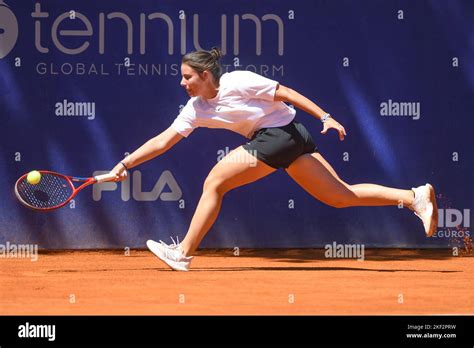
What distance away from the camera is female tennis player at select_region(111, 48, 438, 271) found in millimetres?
7754

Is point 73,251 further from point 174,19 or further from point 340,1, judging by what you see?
point 340,1

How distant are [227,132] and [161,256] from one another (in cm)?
224

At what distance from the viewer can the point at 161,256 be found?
7.83 meters

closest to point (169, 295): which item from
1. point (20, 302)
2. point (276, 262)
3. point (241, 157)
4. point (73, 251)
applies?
point (20, 302)

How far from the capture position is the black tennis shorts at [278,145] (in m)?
7.78

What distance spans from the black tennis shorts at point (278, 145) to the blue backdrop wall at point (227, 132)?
6.37ft

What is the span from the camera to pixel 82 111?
Answer: 9766 millimetres

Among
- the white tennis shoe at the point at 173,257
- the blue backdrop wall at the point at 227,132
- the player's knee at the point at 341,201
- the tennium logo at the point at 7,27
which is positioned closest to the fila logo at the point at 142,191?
the blue backdrop wall at the point at 227,132

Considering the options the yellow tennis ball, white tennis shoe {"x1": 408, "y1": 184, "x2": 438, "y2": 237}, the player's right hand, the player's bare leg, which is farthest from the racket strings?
white tennis shoe {"x1": 408, "y1": 184, "x2": 438, "y2": 237}

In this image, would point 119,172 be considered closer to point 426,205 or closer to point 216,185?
point 216,185

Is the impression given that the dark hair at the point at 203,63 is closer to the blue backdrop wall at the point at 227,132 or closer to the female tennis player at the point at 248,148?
the female tennis player at the point at 248,148

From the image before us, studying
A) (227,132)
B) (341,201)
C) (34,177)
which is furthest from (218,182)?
(227,132)

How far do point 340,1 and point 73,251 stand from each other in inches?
118

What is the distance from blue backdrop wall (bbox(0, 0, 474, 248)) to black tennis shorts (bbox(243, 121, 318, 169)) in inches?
76.4
